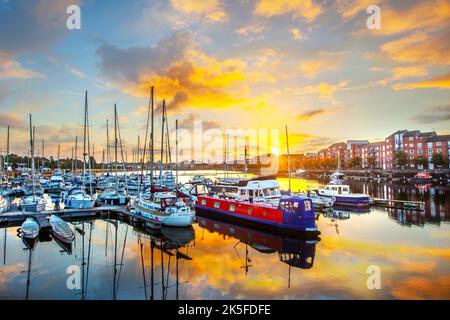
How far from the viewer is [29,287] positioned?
1546 cm

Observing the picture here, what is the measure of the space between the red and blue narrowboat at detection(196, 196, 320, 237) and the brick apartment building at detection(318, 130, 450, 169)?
91.9 metres

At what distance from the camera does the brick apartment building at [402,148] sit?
114 metres

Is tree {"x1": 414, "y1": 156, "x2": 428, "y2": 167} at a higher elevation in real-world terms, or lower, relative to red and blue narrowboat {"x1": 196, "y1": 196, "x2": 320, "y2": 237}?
higher

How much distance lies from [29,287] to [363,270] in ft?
61.4

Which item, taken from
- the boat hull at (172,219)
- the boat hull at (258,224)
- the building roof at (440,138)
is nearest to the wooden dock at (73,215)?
the boat hull at (172,219)

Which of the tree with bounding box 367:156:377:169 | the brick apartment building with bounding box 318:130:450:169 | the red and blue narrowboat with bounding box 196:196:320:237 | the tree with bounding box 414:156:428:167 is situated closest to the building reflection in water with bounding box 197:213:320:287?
the red and blue narrowboat with bounding box 196:196:320:237

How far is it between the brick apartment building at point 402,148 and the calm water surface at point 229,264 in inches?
3779

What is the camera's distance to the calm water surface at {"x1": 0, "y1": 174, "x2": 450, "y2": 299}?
585 inches

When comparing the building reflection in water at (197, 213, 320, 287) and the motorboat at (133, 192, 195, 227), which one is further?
the motorboat at (133, 192, 195, 227)

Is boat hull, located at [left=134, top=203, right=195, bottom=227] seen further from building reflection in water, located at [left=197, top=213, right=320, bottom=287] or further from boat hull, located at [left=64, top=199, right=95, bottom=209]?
boat hull, located at [left=64, top=199, right=95, bottom=209]

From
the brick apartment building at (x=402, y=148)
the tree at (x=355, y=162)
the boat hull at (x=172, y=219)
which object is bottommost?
the boat hull at (x=172, y=219)

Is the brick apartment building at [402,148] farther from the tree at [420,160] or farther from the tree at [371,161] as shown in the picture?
the tree at [420,160]

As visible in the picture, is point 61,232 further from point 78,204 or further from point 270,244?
point 270,244
